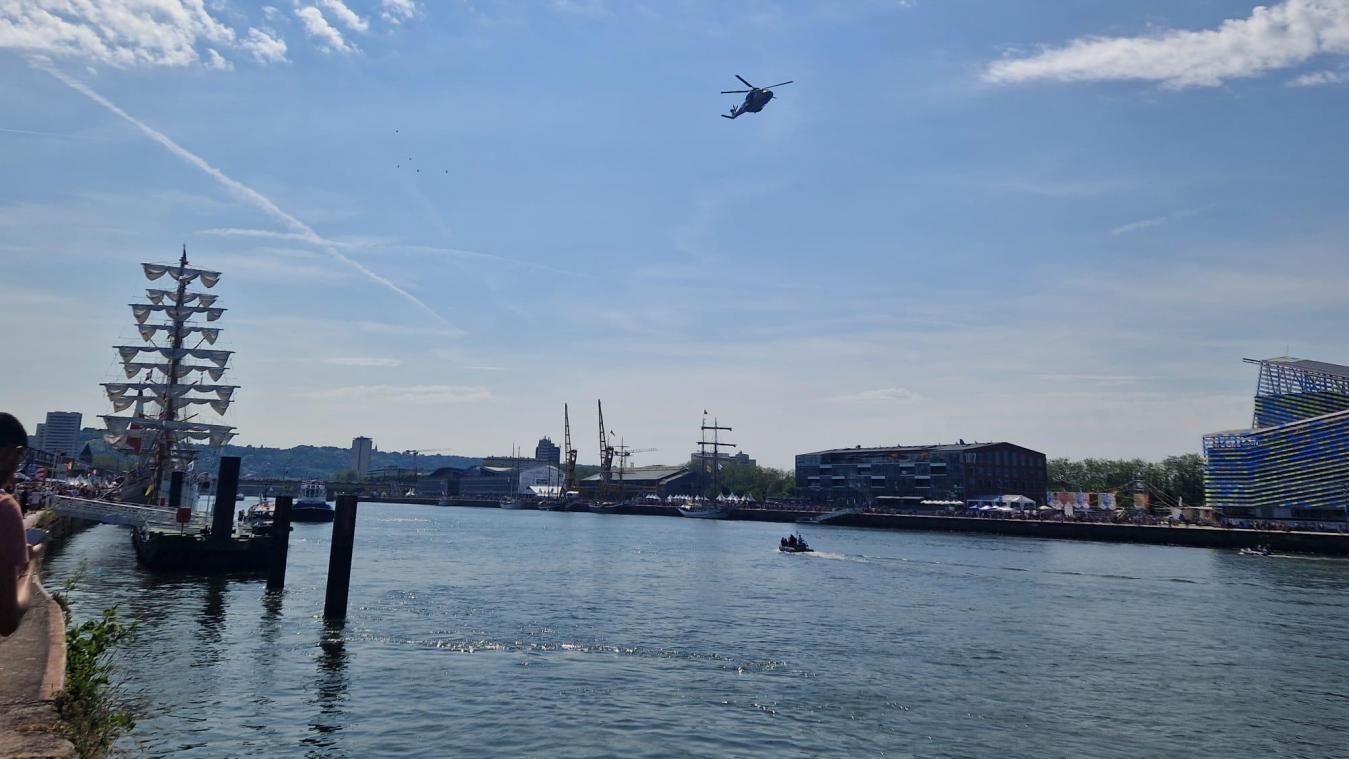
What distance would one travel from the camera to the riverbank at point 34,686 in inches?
540

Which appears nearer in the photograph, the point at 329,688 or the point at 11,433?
the point at 11,433

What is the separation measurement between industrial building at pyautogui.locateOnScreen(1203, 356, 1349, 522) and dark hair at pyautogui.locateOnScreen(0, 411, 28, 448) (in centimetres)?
15272

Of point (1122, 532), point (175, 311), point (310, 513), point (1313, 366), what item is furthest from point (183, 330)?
point (1313, 366)

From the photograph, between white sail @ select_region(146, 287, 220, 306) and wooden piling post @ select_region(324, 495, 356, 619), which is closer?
wooden piling post @ select_region(324, 495, 356, 619)

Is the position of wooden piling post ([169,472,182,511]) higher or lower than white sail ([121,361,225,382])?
lower

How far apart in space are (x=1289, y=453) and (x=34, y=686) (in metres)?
158

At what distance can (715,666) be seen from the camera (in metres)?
30.6

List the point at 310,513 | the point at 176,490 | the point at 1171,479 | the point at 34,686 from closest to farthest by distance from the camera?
the point at 34,686 < the point at 176,490 < the point at 310,513 < the point at 1171,479

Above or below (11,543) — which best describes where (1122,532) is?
below

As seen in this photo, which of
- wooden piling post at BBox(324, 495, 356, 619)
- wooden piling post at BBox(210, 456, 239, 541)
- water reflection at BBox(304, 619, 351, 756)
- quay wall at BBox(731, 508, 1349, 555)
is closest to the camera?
water reflection at BBox(304, 619, 351, 756)

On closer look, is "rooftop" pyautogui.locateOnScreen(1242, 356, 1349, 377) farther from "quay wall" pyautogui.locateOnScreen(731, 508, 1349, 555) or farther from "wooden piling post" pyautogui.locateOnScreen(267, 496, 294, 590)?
"wooden piling post" pyautogui.locateOnScreen(267, 496, 294, 590)

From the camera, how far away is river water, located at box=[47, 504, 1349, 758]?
2214 centimetres

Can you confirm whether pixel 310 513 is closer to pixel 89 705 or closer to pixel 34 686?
pixel 89 705

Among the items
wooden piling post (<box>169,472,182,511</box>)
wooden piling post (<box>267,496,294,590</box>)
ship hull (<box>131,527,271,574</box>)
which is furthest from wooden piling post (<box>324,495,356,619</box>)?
wooden piling post (<box>169,472,182,511</box>)
